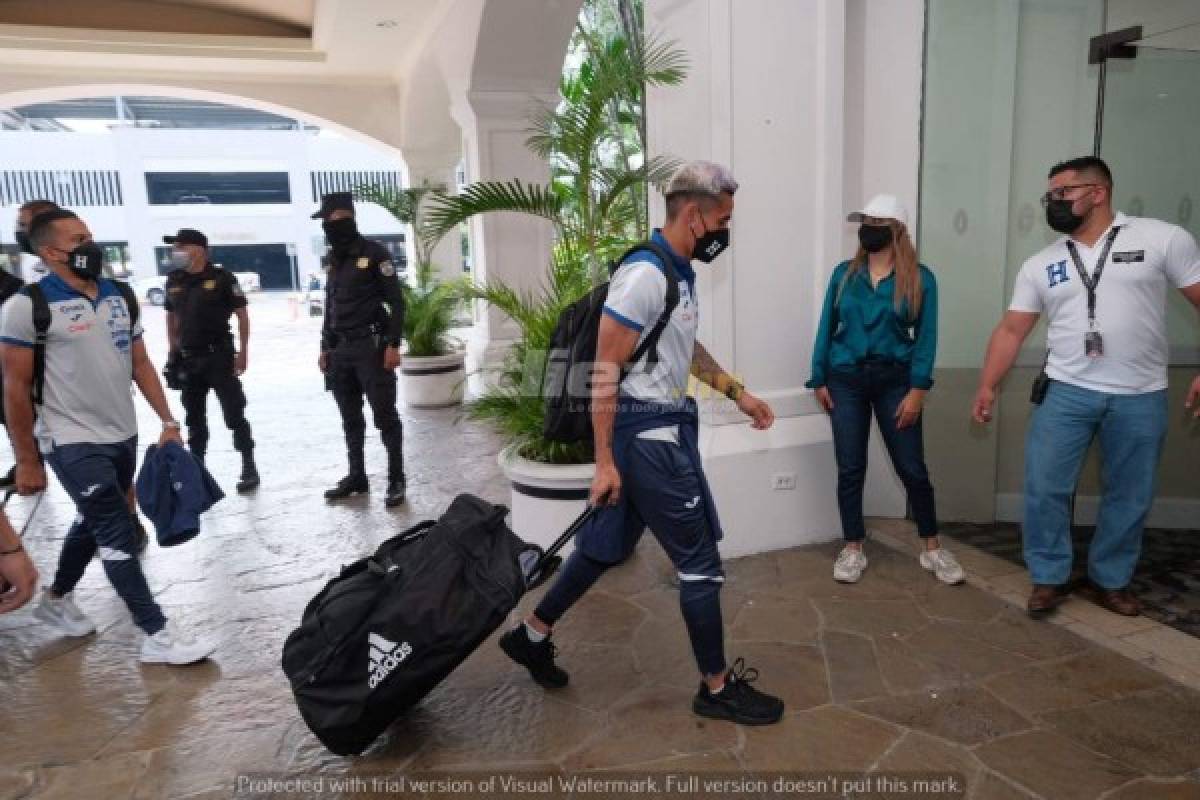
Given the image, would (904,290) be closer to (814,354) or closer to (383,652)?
(814,354)

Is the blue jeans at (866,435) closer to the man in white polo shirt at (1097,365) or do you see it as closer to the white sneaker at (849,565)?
the white sneaker at (849,565)

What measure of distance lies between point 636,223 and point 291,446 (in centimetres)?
357

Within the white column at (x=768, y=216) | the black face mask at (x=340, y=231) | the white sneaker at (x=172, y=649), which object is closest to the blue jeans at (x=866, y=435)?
the white column at (x=768, y=216)

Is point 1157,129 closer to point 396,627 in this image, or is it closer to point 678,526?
point 678,526

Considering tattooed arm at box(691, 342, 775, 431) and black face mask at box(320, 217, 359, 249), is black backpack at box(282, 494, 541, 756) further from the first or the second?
black face mask at box(320, 217, 359, 249)

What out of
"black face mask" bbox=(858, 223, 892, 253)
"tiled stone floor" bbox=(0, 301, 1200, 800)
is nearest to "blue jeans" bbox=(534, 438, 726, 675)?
"tiled stone floor" bbox=(0, 301, 1200, 800)

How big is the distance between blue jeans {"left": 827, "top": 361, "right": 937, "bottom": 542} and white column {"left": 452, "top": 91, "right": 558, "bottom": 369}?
175 inches

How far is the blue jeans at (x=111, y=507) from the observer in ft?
9.71

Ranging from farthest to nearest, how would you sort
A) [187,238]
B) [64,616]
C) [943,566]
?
1. [187,238]
2. [943,566]
3. [64,616]

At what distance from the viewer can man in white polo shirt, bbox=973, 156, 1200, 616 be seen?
10.0 ft

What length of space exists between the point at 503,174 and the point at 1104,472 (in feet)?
20.0

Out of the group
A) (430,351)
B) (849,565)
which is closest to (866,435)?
(849,565)

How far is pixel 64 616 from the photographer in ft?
11.4

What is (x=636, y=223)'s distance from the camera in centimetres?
523
